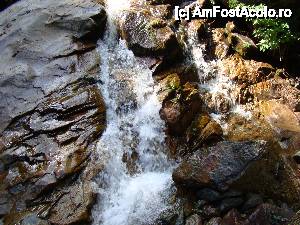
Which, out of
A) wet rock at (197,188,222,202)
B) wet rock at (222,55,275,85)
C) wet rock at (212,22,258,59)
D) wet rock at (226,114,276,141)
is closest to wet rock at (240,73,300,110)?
wet rock at (222,55,275,85)

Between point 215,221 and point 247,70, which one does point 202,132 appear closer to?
point 215,221

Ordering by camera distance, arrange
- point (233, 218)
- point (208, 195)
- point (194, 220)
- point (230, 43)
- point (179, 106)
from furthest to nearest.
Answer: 1. point (230, 43)
2. point (179, 106)
3. point (208, 195)
4. point (194, 220)
5. point (233, 218)

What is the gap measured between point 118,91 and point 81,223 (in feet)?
10.5

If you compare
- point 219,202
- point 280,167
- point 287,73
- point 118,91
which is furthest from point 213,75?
point 219,202

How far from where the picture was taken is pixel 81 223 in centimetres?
623

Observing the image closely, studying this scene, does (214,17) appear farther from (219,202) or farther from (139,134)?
(219,202)

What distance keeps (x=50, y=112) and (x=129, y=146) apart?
186 centimetres

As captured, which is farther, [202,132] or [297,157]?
[202,132]

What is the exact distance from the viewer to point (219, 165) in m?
6.40

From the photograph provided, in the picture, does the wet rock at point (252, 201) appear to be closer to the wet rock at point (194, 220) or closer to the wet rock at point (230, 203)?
the wet rock at point (230, 203)

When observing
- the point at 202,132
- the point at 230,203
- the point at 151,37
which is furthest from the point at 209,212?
the point at 151,37

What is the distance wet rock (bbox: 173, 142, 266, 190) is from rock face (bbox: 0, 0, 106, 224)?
1877 millimetres

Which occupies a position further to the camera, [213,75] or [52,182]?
[213,75]

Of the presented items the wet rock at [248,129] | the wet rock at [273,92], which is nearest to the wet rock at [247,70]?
the wet rock at [273,92]
